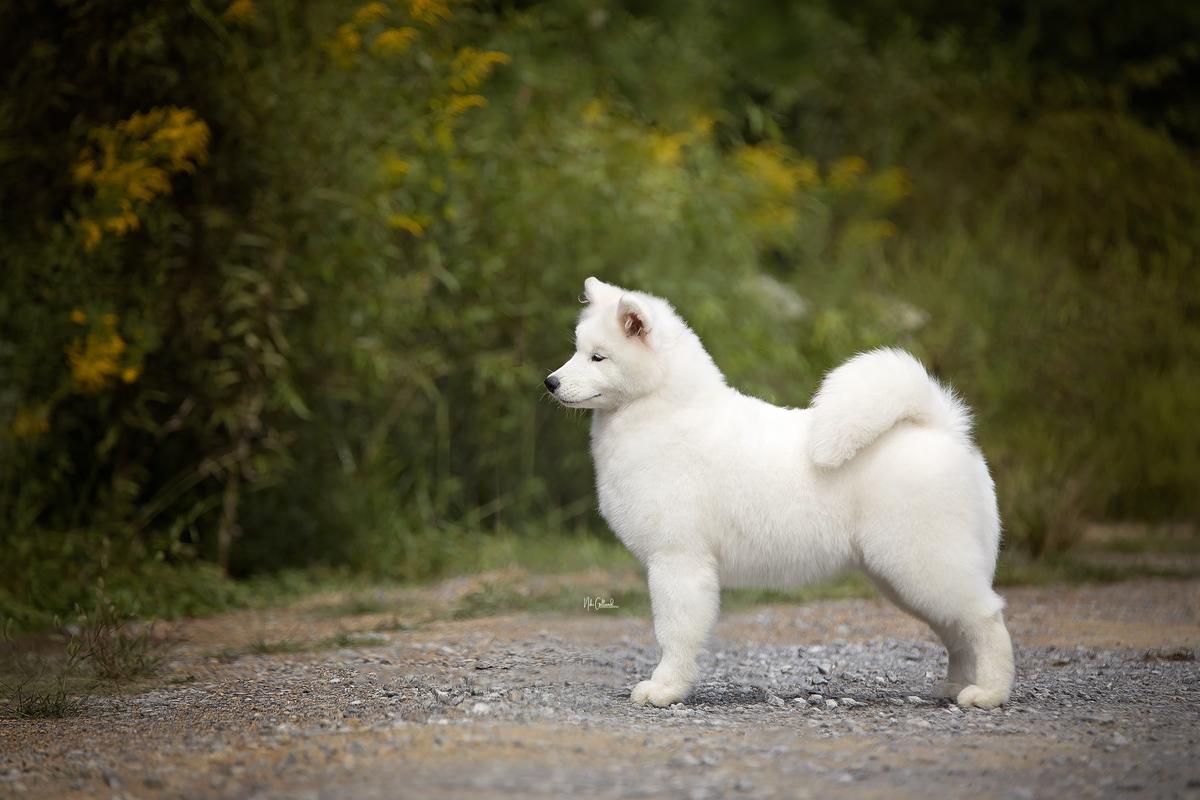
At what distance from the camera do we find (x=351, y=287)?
311 inches

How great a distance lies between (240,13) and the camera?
23.8ft

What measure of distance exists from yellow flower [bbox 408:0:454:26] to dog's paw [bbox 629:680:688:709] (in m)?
4.40

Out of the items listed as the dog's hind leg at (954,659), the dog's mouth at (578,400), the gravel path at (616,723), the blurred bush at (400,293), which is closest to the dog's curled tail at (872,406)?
the dog's hind leg at (954,659)

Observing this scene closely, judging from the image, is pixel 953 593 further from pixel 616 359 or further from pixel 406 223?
pixel 406 223

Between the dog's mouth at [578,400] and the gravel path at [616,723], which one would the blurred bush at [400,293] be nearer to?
the gravel path at [616,723]

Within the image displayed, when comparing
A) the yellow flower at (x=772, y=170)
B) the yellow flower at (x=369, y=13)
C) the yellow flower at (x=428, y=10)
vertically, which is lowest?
the yellow flower at (x=772, y=170)

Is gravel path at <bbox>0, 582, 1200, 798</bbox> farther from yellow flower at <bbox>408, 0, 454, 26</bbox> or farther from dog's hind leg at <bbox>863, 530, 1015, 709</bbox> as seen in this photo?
yellow flower at <bbox>408, 0, 454, 26</bbox>

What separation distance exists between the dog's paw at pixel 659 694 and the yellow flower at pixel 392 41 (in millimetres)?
4286

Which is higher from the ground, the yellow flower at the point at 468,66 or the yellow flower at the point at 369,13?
the yellow flower at the point at 369,13

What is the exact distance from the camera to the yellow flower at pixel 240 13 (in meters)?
7.18

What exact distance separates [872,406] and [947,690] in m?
1.08

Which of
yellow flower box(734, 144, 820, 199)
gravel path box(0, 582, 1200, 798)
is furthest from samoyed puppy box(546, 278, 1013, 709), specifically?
yellow flower box(734, 144, 820, 199)

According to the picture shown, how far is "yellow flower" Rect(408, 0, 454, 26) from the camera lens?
7.57 metres

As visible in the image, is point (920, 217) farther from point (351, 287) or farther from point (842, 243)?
point (351, 287)
